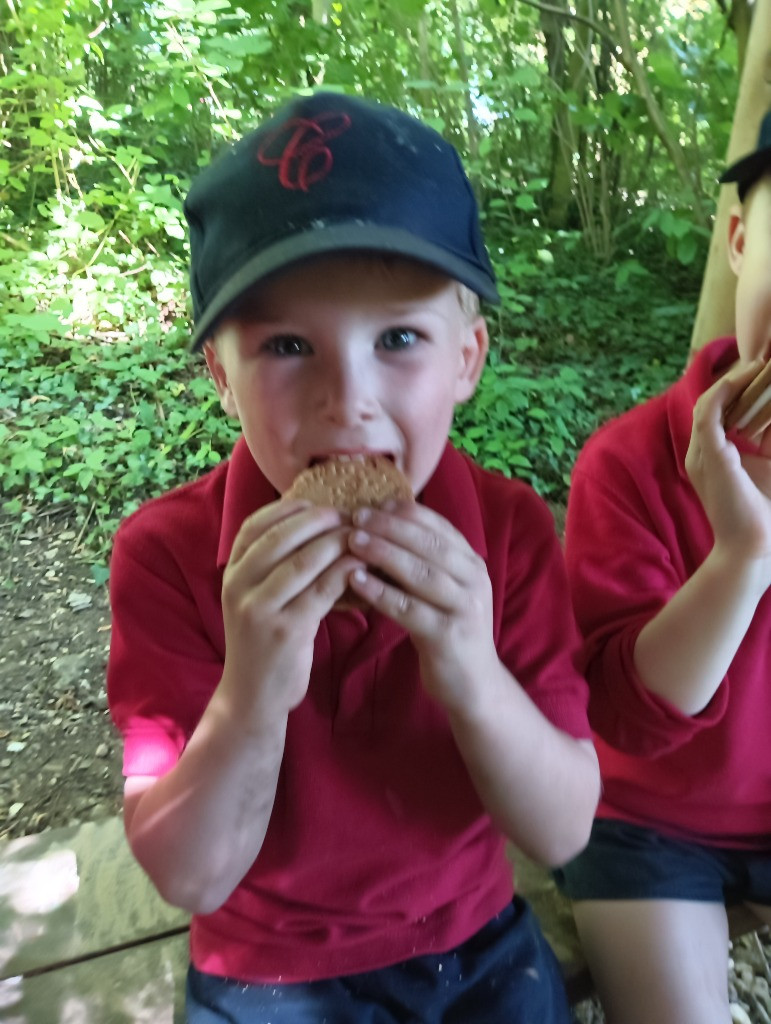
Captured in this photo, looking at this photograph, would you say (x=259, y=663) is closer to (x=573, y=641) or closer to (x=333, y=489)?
(x=333, y=489)

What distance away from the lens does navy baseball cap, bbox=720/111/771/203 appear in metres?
1.25

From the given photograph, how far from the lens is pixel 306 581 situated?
82cm

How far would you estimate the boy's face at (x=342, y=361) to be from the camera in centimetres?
90

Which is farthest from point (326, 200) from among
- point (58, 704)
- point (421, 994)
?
point (58, 704)

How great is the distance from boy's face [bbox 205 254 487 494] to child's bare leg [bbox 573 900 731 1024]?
36.4 inches

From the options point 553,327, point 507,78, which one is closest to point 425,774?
point 553,327

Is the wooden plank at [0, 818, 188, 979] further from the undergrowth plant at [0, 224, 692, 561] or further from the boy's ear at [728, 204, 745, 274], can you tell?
the undergrowth plant at [0, 224, 692, 561]

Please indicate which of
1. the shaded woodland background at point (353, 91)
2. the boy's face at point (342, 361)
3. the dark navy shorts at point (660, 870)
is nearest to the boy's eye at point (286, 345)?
the boy's face at point (342, 361)

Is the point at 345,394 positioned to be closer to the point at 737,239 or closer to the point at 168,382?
the point at 737,239

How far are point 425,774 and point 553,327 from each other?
12.0 ft

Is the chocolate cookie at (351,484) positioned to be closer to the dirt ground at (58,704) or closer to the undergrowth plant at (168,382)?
the dirt ground at (58,704)

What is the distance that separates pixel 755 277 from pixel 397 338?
0.66 meters

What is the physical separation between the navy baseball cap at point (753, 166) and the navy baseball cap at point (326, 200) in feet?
1.93

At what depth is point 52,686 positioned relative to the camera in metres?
2.65
